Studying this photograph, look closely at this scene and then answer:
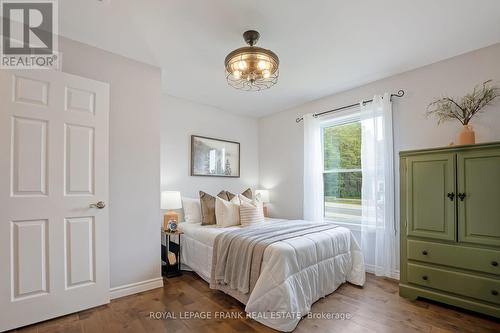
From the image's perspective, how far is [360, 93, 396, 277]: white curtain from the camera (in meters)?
2.98

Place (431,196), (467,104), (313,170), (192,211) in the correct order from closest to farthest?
1. (431,196)
2. (467,104)
3. (192,211)
4. (313,170)

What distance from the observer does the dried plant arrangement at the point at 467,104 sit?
240 cm

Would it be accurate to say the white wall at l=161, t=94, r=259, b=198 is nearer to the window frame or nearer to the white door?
the white door

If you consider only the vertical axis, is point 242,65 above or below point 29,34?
below

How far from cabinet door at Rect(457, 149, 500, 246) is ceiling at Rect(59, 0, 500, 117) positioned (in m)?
1.12

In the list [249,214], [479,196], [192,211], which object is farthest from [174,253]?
[479,196]

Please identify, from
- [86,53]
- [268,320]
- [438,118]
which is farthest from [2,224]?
[438,118]

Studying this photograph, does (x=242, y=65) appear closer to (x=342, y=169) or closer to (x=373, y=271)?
(x=342, y=169)

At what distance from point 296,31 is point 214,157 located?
2.52 metres

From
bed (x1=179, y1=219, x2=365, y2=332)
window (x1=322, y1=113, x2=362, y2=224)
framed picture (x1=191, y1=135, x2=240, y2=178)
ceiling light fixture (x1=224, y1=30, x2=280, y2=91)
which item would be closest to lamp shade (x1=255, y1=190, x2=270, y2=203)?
framed picture (x1=191, y1=135, x2=240, y2=178)

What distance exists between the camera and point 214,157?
4.24 metres

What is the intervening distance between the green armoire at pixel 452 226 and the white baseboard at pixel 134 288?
8.46 feet

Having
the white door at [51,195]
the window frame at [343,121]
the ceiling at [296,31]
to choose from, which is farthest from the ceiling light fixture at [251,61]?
the window frame at [343,121]

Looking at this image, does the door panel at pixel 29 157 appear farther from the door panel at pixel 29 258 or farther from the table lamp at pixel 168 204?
the table lamp at pixel 168 204
